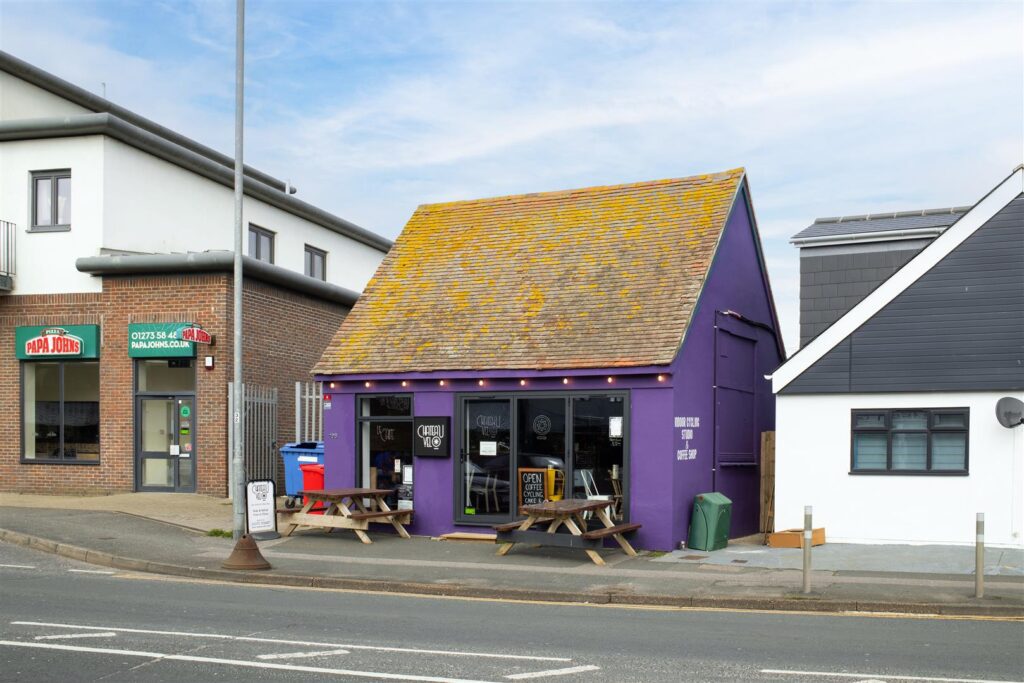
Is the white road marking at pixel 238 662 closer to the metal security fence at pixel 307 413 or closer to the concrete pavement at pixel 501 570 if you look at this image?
the concrete pavement at pixel 501 570

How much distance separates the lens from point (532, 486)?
17125 mm

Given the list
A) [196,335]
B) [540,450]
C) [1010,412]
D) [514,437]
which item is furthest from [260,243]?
[1010,412]

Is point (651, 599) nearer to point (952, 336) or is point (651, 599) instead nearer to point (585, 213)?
point (952, 336)

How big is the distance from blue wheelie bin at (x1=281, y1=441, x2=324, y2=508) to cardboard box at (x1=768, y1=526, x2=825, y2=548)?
26.4ft

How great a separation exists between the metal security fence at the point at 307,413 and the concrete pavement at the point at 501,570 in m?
3.90

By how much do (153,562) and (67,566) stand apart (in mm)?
1164

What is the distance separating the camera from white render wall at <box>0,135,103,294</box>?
22.3 metres

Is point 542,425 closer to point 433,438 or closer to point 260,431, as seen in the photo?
point 433,438

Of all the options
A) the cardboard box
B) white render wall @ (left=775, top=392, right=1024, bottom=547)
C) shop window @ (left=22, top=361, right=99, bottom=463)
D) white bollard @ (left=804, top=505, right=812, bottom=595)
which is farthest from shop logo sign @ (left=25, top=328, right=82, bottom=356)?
white bollard @ (left=804, top=505, right=812, bottom=595)

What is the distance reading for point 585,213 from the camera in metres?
20.3

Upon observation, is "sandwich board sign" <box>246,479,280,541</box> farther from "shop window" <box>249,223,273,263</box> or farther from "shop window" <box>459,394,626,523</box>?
"shop window" <box>249,223,273,263</box>

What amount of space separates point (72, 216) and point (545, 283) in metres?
10.5

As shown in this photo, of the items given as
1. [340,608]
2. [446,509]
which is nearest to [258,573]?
[340,608]

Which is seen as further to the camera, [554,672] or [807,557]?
[807,557]
